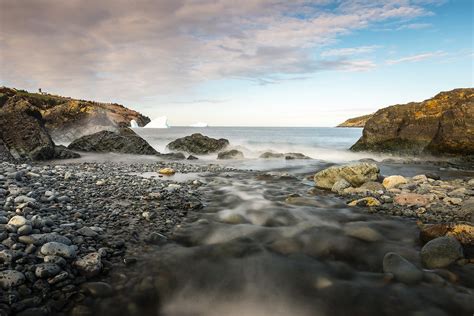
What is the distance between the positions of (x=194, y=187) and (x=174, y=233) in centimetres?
446

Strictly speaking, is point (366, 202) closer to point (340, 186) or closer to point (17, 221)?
point (340, 186)

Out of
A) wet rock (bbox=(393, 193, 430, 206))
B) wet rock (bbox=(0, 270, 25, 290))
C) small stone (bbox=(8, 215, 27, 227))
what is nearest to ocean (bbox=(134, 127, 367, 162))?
wet rock (bbox=(393, 193, 430, 206))

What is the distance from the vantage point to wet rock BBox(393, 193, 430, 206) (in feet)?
26.3

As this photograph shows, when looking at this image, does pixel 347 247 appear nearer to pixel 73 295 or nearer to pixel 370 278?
pixel 370 278

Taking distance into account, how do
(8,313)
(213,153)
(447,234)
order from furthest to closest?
(213,153) → (447,234) → (8,313)

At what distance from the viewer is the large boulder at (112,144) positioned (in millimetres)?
22906

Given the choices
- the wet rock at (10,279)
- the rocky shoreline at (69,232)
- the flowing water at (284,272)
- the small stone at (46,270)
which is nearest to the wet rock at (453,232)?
the flowing water at (284,272)

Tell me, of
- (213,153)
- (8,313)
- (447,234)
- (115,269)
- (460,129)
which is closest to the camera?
(8,313)

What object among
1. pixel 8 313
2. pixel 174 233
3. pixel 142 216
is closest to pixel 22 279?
pixel 8 313

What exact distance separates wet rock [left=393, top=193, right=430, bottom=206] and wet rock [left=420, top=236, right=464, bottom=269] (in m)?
3.33

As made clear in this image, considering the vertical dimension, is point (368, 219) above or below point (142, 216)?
below

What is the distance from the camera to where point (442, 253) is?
4672mm

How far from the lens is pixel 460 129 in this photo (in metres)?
18.3

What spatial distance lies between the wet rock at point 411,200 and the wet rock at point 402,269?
3960 mm
